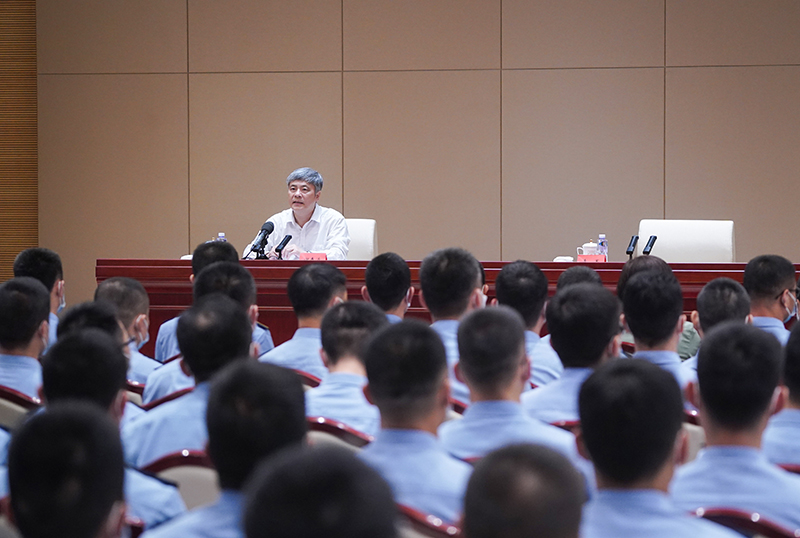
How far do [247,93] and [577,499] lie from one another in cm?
669

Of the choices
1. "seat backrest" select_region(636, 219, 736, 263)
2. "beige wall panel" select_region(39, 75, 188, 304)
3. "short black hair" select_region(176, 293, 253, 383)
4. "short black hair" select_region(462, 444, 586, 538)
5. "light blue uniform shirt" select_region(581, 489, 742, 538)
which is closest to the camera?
"short black hair" select_region(462, 444, 586, 538)

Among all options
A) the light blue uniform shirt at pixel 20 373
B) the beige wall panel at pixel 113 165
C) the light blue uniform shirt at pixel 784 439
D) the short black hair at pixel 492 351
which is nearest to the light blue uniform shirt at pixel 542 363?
the short black hair at pixel 492 351

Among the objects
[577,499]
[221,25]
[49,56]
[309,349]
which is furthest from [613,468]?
[49,56]

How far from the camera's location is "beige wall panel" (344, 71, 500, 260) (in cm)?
715

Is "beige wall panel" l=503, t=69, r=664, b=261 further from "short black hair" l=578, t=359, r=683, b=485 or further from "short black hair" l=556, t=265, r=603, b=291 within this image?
"short black hair" l=578, t=359, r=683, b=485

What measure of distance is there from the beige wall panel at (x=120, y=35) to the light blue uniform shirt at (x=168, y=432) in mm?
5734

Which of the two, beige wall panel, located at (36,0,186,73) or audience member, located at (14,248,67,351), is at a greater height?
beige wall panel, located at (36,0,186,73)

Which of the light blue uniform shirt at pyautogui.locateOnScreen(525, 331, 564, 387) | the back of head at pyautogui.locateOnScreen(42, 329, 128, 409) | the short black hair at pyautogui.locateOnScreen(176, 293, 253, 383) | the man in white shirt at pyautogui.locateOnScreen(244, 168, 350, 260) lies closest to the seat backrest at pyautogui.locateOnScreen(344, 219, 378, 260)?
the man in white shirt at pyautogui.locateOnScreen(244, 168, 350, 260)

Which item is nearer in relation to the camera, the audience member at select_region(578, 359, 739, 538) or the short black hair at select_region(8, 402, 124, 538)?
the short black hair at select_region(8, 402, 124, 538)

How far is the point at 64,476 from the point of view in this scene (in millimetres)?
1153

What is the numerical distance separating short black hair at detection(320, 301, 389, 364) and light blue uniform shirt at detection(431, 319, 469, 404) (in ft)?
0.90

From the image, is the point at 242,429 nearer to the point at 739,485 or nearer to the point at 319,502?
the point at 319,502

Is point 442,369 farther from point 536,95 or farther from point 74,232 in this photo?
point 74,232

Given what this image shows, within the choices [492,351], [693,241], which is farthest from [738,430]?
[693,241]
